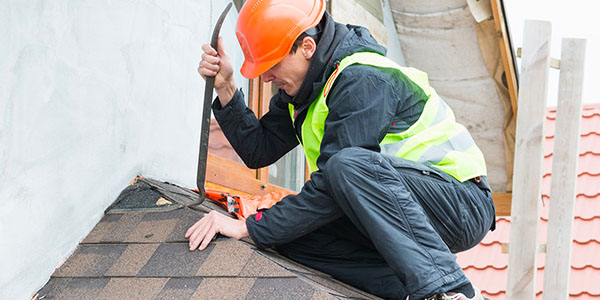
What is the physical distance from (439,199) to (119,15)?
1461 mm

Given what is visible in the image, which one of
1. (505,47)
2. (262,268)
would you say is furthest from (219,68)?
(505,47)

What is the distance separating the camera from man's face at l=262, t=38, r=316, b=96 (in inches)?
101

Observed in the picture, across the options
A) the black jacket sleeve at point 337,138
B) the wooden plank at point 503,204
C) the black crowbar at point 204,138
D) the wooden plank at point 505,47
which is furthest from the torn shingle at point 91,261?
the wooden plank at point 503,204

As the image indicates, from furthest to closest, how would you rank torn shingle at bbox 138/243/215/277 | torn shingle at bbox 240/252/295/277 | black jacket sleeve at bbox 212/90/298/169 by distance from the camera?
black jacket sleeve at bbox 212/90/298/169 < torn shingle at bbox 138/243/215/277 < torn shingle at bbox 240/252/295/277

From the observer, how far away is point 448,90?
7043mm

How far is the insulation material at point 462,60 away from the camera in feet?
20.9

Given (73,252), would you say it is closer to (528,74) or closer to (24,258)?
(24,258)

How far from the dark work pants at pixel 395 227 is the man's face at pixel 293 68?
50cm

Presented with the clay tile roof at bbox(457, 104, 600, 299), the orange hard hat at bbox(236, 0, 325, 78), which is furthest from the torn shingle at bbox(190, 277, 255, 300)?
the clay tile roof at bbox(457, 104, 600, 299)

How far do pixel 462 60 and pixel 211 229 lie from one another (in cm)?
489

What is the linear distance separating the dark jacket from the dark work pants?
76 millimetres

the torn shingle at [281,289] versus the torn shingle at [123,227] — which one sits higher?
the torn shingle at [123,227]

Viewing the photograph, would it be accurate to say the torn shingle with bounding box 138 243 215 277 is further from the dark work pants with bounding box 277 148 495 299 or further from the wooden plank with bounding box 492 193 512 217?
the wooden plank with bounding box 492 193 512 217

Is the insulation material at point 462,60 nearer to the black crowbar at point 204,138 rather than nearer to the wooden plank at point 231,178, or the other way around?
the wooden plank at point 231,178
